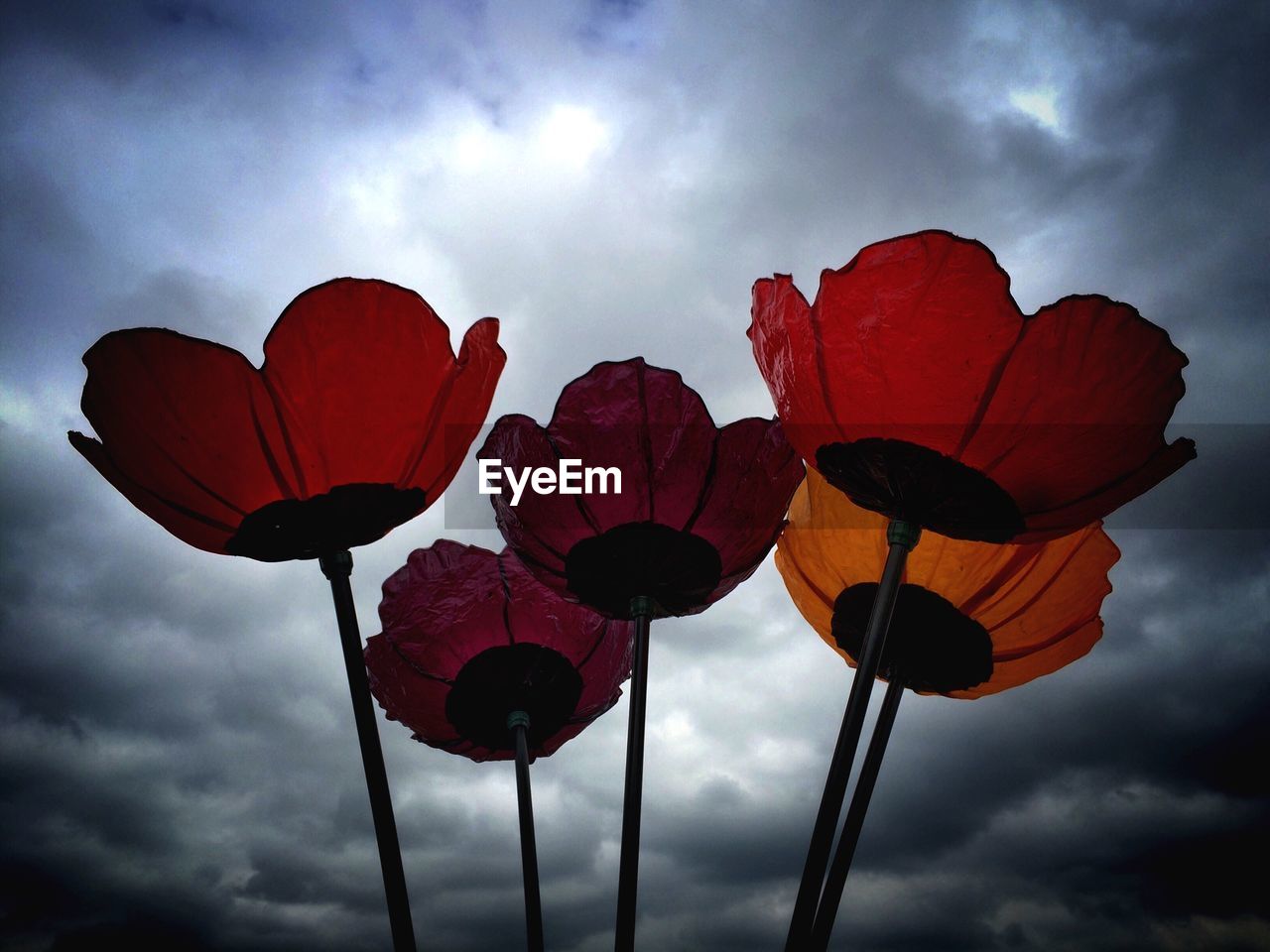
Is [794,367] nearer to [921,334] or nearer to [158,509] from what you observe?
[921,334]

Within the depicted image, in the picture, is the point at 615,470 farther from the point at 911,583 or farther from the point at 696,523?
the point at 911,583

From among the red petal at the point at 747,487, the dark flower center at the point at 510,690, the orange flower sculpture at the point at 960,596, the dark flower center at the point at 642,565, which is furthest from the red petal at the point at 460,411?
the orange flower sculpture at the point at 960,596

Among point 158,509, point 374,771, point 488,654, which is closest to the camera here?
point 374,771

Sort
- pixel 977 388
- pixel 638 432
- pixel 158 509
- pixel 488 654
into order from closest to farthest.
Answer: pixel 977 388 < pixel 158 509 < pixel 638 432 < pixel 488 654

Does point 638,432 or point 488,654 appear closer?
point 638,432

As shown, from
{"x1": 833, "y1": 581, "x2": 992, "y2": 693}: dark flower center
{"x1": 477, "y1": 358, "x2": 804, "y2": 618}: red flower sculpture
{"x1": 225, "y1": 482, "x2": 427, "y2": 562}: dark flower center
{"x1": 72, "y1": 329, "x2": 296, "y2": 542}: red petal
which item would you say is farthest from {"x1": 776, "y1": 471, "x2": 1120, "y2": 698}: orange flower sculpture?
{"x1": 72, "y1": 329, "x2": 296, "y2": 542}: red petal

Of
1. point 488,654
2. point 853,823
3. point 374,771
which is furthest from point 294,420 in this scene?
point 853,823

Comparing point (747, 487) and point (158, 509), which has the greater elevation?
point (747, 487)
